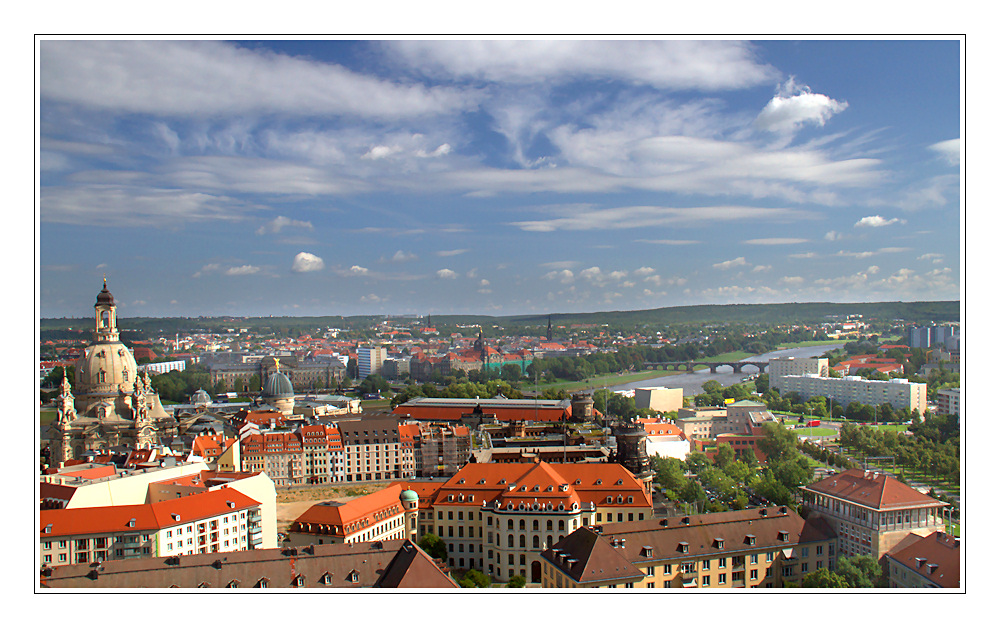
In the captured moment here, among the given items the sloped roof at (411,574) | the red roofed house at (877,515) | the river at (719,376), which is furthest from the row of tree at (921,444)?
the river at (719,376)

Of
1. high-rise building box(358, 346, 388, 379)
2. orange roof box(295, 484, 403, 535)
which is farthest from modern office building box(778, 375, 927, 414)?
high-rise building box(358, 346, 388, 379)

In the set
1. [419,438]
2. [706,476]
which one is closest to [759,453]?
[706,476]

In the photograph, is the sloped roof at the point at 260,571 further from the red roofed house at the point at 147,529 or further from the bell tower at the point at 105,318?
the bell tower at the point at 105,318

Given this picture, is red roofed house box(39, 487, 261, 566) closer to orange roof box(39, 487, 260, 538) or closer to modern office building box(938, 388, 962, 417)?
orange roof box(39, 487, 260, 538)

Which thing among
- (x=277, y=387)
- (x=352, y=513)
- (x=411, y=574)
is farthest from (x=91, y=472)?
(x=277, y=387)

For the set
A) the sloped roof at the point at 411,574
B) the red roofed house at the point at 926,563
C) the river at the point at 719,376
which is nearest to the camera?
the red roofed house at the point at 926,563

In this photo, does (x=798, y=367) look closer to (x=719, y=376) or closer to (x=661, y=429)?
(x=719, y=376)
